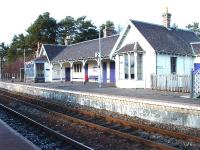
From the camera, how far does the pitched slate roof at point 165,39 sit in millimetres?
26325

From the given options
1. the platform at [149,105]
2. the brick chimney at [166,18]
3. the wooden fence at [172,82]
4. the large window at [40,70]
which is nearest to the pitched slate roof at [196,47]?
the brick chimney at [166,18]

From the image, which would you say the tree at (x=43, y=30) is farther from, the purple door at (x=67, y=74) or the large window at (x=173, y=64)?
the large window at (x=173, y=64)

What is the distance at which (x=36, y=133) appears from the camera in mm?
12016

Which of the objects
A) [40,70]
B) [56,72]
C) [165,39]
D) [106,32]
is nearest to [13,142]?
[165,39]

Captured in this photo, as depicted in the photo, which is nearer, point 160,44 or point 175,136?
point 175,136

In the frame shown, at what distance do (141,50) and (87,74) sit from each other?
14406 mm

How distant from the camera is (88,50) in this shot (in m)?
39.6

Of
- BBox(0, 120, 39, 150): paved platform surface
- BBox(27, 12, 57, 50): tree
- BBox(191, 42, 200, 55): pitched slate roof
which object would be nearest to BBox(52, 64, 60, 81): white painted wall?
BBox(191, 42, 200, 55): pitched slate roof

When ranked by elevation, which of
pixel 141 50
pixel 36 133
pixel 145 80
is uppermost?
pixel 141 50

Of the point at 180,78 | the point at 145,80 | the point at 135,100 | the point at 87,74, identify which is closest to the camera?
the point at 135,100

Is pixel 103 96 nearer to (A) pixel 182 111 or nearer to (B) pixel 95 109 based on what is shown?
(B) pixel 95 109

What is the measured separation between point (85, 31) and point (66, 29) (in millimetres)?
5538

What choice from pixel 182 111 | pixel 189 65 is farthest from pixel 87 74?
pixel 182 111

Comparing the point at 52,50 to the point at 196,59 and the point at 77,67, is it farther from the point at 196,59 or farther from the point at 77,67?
the point at 196,59
